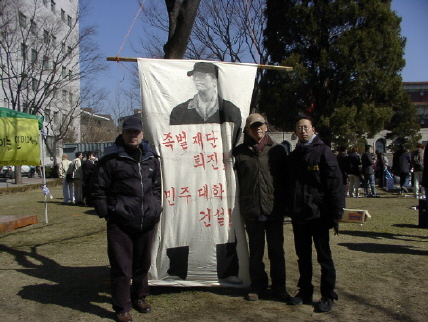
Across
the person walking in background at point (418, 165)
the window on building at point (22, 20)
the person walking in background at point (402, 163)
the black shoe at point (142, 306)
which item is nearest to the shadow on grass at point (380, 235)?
the black shoe at point (142, 306)

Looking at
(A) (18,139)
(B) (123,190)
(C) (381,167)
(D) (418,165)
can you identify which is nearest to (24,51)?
(C) (381,167)

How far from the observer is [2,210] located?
14.6m

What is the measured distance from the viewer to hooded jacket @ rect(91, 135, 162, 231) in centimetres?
436

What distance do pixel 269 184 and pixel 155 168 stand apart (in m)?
1.15

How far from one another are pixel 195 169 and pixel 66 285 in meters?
2.14

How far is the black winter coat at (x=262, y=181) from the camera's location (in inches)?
186

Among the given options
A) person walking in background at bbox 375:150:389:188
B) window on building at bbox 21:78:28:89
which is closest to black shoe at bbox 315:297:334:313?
person walking in background at bbox 375:150:389:188

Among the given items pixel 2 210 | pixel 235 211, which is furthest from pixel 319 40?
pixel 235 211

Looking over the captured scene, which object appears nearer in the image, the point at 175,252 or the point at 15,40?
the point at 175,252

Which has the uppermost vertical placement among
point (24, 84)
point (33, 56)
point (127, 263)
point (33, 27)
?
point (33, 27)

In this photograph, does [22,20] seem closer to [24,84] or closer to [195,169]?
[24,84]

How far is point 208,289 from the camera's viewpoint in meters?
5.29

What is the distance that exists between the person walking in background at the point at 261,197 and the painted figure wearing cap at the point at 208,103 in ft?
0.82

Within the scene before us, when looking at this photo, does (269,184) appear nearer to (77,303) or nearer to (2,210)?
(77,303)
